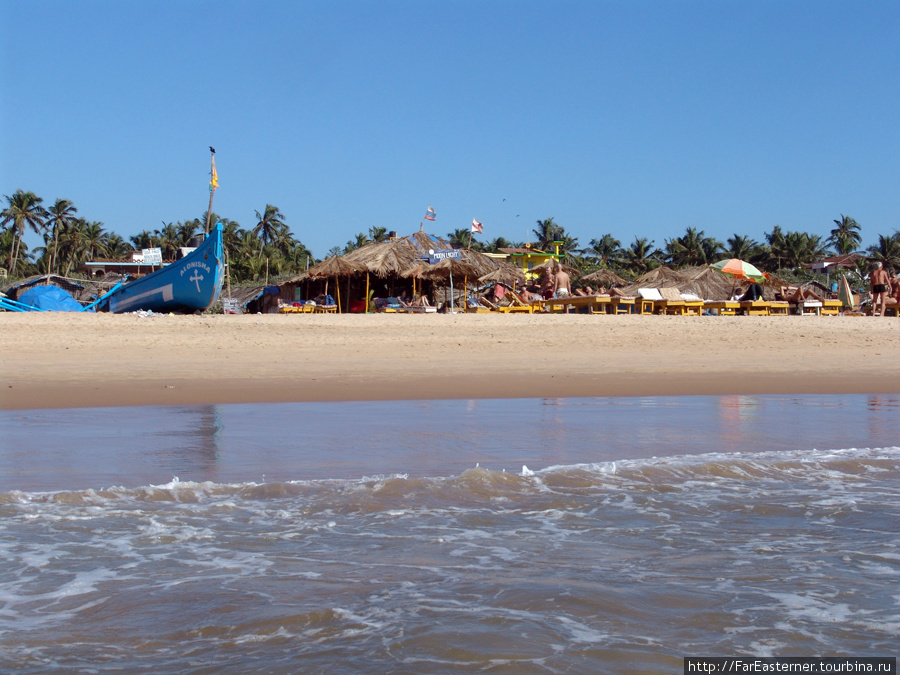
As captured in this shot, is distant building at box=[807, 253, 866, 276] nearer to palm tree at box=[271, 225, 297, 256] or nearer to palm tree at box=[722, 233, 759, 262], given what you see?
palm tree at box=[722, 233, 759, 262]

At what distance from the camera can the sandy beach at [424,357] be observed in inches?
346

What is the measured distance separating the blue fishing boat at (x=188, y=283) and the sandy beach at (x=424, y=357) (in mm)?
4467

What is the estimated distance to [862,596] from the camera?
10.1 feet

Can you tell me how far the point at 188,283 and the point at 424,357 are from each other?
9774mm

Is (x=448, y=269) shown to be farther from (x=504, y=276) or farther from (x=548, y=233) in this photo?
(x=548, y=233)

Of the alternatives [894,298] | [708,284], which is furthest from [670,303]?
[708,284]

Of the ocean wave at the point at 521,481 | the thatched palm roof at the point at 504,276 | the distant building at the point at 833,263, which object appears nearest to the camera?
the ocean wave at the point at 521,481

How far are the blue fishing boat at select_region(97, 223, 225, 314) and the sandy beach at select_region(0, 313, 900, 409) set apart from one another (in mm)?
4467

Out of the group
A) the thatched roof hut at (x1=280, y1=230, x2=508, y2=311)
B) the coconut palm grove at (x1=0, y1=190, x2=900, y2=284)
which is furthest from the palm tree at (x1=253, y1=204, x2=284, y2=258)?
the thatched roof hut at (x1=280, y1=230, x2=508, y2=311)

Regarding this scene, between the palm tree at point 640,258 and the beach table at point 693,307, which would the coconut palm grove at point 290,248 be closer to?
the palm tree at point 640,258

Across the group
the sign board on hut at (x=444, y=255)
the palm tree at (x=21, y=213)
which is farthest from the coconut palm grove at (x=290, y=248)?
the sign board on hut at (x=444, y=255)

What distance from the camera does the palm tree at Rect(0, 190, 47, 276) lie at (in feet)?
172

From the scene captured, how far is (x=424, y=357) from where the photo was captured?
1125 cm

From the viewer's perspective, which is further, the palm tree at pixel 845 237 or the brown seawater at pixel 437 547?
the palm tree at pixel 845 237
